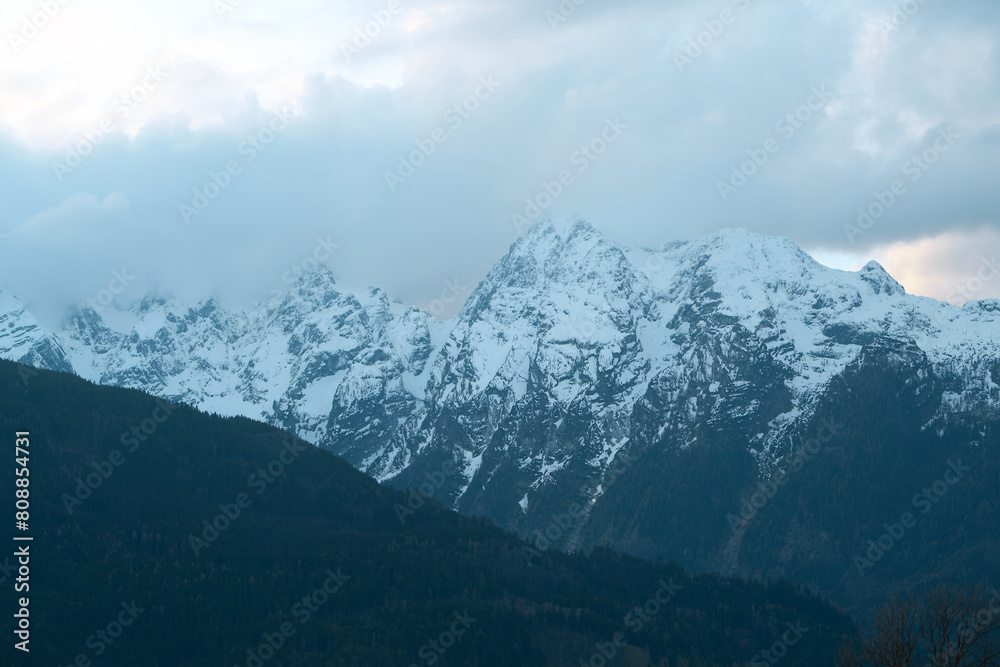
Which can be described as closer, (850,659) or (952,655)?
(952,655)

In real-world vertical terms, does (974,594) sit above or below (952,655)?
above

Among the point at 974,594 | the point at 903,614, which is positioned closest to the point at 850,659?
the point at 903,614

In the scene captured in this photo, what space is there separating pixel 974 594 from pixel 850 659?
12085 millimetres

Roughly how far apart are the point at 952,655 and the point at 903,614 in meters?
6.09

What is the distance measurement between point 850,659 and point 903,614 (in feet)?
18.5

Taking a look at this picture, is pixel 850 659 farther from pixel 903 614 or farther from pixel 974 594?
pixel 974 594

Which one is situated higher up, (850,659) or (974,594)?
(974,594)

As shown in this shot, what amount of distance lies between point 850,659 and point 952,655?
29.1 feet

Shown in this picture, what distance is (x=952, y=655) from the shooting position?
90438mm

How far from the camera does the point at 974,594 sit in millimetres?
98688

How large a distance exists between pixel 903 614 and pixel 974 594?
293 inches

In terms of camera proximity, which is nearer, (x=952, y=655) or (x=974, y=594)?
(x=952, y=655)

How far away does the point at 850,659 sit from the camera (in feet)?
317
